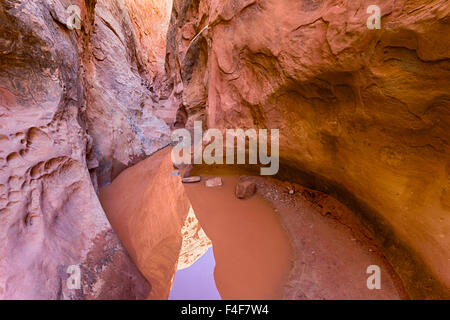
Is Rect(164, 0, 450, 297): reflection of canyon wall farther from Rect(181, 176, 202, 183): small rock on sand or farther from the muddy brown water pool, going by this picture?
Rect(181, 176, 202, 183): small rock on sand

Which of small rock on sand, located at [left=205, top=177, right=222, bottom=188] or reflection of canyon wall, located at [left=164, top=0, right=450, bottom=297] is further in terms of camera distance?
small rock on sand, located at [left=205, top=177, right=222, bottom=188]

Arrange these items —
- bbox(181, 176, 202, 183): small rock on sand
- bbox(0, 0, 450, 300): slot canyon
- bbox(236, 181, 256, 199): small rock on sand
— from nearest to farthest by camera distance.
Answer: bbox(0, 0, 450, 300): slot canyon < bbox(236, 181, 256, 199): small rock on sand < bbox(181, 176, 202, 183): small rock on sand

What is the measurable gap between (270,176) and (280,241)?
115cm

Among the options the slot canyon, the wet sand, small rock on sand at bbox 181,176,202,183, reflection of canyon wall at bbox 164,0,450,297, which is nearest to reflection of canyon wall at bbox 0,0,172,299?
the slot canyon

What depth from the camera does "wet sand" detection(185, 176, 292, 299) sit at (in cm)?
162

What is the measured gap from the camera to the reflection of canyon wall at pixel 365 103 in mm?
1248

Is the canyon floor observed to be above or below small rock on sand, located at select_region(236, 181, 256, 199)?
below

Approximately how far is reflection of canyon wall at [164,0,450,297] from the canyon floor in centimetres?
20

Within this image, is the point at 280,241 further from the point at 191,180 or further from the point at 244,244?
the point at 191,180

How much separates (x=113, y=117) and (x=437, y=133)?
4.66 meters

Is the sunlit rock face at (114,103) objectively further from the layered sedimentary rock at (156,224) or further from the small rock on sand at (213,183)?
the small rock on sand at (213,183)

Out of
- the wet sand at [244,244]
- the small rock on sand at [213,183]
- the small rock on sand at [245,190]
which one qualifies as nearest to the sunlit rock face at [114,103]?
the small rock on sand at [213,183]

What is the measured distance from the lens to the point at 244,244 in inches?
78.2

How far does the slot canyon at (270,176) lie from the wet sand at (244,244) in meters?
0.01
